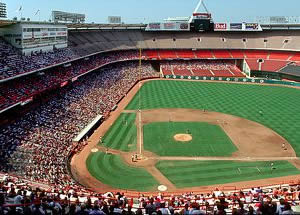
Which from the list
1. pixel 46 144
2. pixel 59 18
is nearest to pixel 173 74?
pixel 59 18

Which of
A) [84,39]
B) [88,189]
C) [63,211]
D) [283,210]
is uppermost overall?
[84,39]

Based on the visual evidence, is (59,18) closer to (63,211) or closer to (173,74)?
(173,74)

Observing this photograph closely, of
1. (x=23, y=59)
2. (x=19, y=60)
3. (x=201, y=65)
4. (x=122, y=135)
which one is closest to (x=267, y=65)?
(x=201, y=65)

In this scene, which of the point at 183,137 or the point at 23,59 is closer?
the point at 183,137

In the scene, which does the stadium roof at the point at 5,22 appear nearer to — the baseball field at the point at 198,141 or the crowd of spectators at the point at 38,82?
the crowd of spectators at the point at 38,82

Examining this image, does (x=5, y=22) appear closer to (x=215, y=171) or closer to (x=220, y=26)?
(x=215, y=171)

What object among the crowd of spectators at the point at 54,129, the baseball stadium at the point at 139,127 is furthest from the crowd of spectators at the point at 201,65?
the crowd of spectators at the point at 54,129
